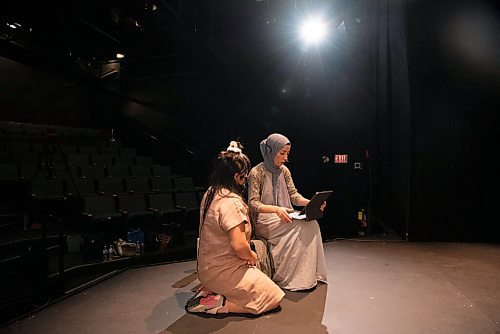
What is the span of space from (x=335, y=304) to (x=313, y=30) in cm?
466

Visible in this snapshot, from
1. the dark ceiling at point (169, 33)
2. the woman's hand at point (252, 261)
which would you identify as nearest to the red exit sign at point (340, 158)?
the dark ceiling at point (169, 33)

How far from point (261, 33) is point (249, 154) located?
281 cm

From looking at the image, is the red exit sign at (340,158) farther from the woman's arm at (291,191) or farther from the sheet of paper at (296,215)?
the sheet of paper at (296,215)

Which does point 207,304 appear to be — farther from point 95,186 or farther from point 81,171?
point 81,171

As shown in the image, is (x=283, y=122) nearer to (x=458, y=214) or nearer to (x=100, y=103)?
(x=458, y=214)

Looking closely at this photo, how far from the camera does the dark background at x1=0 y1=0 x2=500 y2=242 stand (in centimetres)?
439

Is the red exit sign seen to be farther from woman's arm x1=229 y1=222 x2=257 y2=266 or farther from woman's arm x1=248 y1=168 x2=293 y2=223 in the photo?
Result: woman's arm x1=229 y1=222 x2=257 y2=266

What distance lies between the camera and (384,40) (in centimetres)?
599

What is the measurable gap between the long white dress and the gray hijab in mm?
134

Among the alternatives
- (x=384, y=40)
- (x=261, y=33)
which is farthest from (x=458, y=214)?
(x=261, y=33)

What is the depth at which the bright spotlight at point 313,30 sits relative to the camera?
222 inches

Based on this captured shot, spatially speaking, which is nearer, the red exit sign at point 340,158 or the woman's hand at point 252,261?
the woman's hand at point 252,261

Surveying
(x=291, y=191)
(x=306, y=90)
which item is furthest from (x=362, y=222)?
(x=291, y=191)

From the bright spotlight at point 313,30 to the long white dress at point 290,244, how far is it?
3.79 meters
